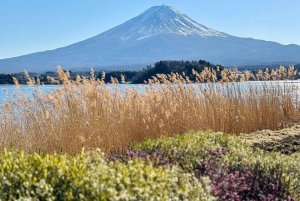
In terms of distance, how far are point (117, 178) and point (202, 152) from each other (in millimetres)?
1977

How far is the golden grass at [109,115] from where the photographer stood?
6211 mm

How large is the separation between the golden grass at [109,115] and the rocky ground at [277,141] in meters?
0.52

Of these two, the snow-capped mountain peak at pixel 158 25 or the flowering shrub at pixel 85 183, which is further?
the snow-capped mountain peak at pixel 158 25

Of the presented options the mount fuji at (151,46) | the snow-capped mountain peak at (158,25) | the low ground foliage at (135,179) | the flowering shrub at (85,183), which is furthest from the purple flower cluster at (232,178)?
the snow-capped mountain peak at (158,25)

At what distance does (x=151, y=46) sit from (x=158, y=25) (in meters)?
8.75

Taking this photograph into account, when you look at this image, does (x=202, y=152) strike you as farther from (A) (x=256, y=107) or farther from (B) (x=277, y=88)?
(B) (x=277, y=88)

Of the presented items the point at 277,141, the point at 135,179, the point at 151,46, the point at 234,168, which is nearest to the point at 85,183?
the point at 135,179

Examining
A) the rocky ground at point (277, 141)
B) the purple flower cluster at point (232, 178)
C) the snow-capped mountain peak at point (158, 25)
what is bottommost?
the rocky ground at point (277, 141)

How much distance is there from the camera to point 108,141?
6273 millimetres

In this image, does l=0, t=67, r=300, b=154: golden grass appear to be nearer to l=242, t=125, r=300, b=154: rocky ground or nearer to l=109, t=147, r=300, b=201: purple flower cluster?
l=242, t=125, r=300, b=154: rocky ground

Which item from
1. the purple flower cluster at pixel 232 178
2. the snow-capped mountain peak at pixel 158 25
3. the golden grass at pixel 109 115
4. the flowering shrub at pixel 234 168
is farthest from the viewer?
the snow-capped mountain peak at pixel 158 25

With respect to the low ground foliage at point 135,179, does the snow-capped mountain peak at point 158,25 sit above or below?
above

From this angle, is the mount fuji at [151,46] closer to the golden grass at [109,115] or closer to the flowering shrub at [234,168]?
the golden grass at [109,115]

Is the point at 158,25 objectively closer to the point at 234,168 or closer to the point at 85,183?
the point at 234,168
